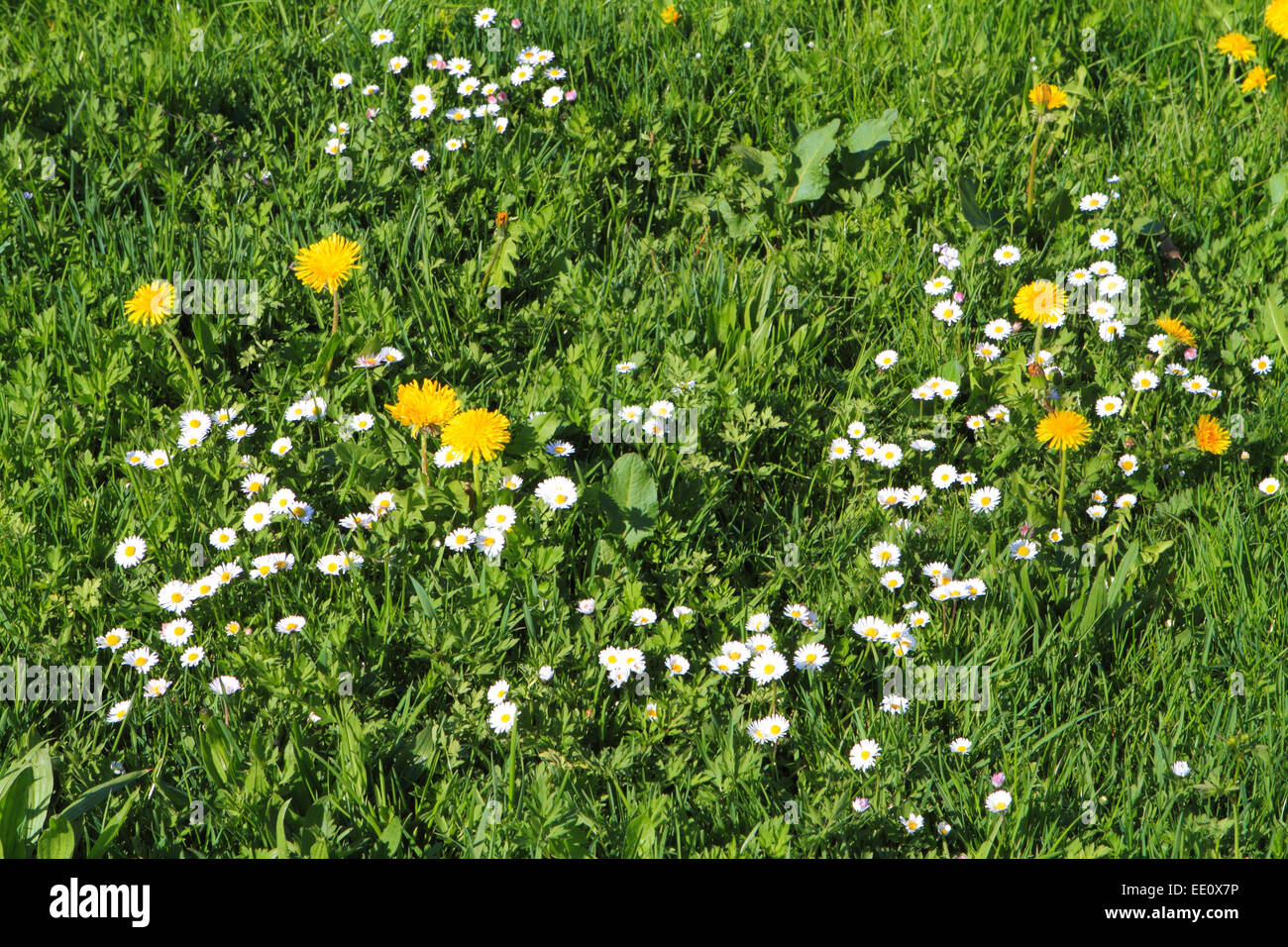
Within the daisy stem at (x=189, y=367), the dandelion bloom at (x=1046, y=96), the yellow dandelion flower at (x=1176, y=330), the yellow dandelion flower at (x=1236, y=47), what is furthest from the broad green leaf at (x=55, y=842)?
the yellow dandelion flower at (x=1236, y=47)

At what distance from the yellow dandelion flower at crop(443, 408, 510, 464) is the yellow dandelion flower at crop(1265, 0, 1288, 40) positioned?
3228mm

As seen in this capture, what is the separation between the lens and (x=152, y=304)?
10.7 ft

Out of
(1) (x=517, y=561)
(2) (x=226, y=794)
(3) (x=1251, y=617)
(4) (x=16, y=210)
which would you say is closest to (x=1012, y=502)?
(3) (x=1251, y=617)

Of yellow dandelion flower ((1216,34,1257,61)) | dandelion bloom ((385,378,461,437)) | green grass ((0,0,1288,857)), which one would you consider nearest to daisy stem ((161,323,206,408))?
green grass ((0,0,1288,857))

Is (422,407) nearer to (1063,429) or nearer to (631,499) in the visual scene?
(631,499)

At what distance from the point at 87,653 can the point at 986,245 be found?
287 cm

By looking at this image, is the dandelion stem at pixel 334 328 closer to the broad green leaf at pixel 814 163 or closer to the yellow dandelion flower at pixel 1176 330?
the broad green leaf at pixel 814 163

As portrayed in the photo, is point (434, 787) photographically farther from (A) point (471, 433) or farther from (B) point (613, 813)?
(A) point (471, 433)

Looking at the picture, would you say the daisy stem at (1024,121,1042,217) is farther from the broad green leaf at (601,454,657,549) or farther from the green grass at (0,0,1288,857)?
the broad green leaf at (601,454,657,549)

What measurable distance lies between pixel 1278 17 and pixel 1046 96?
1.03 meters

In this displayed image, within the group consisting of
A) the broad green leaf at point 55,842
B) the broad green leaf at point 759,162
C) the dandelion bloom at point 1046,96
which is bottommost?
the broad green leaf at point 55,842

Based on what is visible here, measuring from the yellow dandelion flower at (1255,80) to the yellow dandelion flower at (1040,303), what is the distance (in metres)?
1.54

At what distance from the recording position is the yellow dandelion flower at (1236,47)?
4242 millimetres
